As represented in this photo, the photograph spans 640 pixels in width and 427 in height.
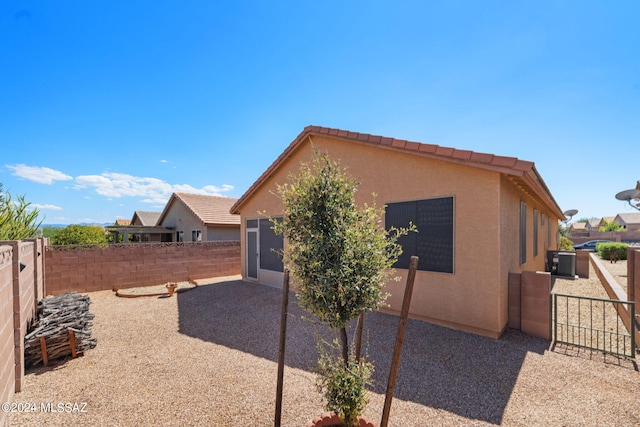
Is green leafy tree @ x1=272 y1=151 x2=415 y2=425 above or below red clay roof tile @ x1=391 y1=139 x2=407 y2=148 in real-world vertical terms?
below

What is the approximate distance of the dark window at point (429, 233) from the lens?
6.43 m

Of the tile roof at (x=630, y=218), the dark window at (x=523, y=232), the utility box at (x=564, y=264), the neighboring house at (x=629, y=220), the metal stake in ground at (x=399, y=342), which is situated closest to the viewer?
the metal stake in ground at (x=399, y=342)

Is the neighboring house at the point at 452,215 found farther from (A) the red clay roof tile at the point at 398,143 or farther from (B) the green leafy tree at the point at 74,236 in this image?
(B) the green leafy tree at the point at 74,236

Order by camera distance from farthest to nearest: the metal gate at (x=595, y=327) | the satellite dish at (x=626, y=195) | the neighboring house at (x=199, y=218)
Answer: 1. the neighboring house at (x=199, y=218)
2. the satellite dish at (x=626, y=195)
3. the metal gate at (x=595, y=327)

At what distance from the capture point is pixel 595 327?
648 centimetres

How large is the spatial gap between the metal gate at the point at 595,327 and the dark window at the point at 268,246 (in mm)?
8213

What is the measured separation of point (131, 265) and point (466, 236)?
1265 centimetres

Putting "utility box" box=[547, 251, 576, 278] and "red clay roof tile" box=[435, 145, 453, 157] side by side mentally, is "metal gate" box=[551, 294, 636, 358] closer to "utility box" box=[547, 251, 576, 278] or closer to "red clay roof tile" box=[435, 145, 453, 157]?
"red clay roof tile" box=[435, 145, 453, 157]

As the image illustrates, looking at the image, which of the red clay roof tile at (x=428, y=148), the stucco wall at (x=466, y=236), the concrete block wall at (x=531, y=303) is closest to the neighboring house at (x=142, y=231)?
the stucco wall at (x=466, y=236)

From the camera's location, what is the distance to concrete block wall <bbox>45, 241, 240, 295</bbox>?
10.3 m

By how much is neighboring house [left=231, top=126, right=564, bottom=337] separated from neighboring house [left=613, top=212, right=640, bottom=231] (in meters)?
67.9

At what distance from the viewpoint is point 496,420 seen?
10.9 ft

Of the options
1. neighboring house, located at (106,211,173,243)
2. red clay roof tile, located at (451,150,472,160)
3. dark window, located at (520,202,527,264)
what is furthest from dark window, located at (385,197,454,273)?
neighboring house, located at (106,211,173,243)

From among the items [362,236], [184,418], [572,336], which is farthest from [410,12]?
[184,418]
